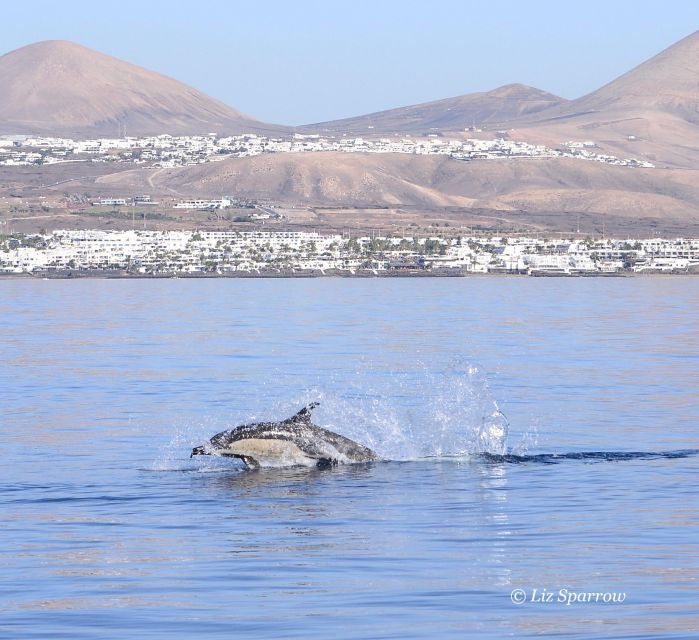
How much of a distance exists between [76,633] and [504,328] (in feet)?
186

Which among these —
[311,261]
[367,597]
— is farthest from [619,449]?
[311,261]

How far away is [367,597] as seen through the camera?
60.8ft

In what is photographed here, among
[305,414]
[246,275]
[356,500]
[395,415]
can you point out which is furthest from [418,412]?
[246,275]

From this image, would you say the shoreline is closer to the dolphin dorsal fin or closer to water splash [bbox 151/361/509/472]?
water splash [bbox 151/361/509/472]

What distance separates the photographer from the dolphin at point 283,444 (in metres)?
26.9

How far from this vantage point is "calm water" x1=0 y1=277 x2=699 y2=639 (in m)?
17.9

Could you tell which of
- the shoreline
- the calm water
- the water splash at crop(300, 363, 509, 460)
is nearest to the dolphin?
the calm water

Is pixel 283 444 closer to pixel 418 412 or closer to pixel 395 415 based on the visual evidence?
pixel 395 415

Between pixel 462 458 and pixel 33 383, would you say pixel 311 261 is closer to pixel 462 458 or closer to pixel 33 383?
pixel 33 383

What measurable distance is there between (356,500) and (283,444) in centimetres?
314

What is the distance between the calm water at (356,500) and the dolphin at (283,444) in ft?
1.83

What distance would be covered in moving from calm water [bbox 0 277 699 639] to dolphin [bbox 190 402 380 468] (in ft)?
1.83

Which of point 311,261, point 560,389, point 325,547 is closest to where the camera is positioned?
point 325,547

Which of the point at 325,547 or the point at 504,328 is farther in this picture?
the point at 504,328
